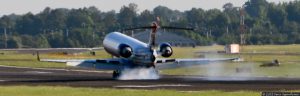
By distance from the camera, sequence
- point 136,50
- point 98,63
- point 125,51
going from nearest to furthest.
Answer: point 136,50, point 125,51, point 98,63

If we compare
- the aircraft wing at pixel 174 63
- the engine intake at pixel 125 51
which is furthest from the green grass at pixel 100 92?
the aircraft wing at pixel 174 63

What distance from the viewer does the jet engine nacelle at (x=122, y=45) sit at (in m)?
79.6

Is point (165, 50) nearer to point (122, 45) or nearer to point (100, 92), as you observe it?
point (122, 45)

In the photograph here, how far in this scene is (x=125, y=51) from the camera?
80062 mm

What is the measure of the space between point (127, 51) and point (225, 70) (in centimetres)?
1981

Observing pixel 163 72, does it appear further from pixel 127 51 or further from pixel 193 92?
pixel 193 92

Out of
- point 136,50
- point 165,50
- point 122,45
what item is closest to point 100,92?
point 165,50

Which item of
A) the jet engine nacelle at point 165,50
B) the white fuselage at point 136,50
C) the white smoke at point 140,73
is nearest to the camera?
the white fuselage at point 136,50

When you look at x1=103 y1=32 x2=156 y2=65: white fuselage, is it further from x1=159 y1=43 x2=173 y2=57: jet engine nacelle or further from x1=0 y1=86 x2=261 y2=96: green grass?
x1=0 y1=86 x2=261 y2=96: green grass

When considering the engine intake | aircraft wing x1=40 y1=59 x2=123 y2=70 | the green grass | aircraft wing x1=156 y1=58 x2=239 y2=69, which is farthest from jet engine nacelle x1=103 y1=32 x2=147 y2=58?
the green grass

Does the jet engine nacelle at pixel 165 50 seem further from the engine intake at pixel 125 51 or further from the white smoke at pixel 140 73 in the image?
the engine intake at pixel 125 51

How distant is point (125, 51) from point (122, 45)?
1.54 metres

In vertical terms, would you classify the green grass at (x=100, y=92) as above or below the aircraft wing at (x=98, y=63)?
below

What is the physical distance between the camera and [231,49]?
158 m
